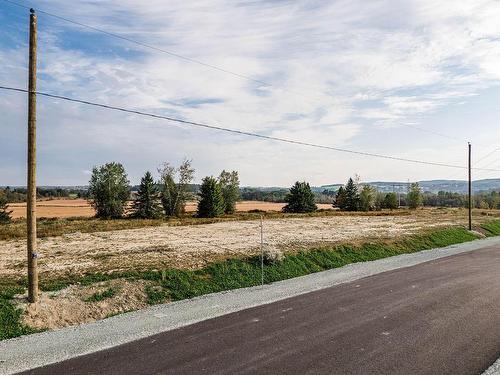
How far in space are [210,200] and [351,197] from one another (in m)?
40.1

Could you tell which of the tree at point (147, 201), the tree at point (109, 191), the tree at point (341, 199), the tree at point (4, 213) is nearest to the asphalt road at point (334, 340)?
the tree at point (4, 213)

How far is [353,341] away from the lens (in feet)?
35.7

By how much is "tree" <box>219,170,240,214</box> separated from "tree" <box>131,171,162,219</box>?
19.0 metres

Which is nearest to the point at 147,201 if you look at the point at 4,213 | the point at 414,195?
the point at 4,213

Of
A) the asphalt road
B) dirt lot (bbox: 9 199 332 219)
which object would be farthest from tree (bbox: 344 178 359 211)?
the asphalt road

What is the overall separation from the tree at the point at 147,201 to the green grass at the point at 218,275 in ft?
170

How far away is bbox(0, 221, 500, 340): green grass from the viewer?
13.7 metres

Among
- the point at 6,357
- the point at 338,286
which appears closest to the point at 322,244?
the point at 338,286

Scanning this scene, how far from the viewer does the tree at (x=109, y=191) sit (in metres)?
79.6

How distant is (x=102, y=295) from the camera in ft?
48.3

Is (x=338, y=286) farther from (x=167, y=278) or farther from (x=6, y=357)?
(x=6, y=357)

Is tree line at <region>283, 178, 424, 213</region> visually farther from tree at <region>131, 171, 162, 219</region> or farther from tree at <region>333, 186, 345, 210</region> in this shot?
tree at <region>131, 171, 162, 219</region>

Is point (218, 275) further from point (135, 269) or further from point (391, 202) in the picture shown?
point (391, 202)

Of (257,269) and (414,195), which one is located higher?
(414,195)
